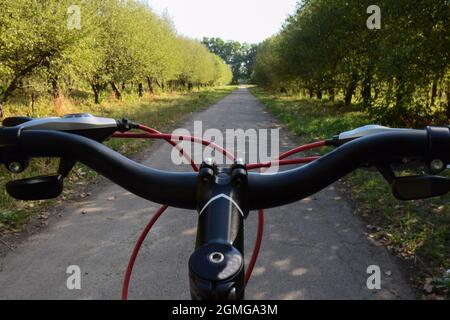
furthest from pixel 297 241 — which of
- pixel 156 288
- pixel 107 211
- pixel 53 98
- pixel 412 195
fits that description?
pixel 53 98

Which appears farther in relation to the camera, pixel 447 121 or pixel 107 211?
pixel 447 121

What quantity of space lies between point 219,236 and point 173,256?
4.03 meters

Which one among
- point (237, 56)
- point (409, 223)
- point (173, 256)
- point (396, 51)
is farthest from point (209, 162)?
point (237, 56)

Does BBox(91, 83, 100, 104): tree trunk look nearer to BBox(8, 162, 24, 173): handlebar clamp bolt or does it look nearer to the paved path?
the paved path

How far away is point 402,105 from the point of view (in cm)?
1279

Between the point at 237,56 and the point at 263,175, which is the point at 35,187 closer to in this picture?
the point at 263,175

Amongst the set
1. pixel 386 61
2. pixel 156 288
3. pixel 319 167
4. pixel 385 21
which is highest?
pixel 385 21

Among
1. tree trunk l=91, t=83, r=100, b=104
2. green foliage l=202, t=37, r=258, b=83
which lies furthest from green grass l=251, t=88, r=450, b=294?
green foliage l=202, t=37, r=258, b=83

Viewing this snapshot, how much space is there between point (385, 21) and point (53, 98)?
1516 centimetres

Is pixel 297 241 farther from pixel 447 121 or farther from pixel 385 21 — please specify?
pixel 385 21

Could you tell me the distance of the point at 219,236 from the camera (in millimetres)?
875

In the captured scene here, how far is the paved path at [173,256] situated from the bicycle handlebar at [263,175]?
2.97 metres

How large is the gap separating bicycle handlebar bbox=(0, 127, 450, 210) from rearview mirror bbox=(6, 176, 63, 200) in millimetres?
90

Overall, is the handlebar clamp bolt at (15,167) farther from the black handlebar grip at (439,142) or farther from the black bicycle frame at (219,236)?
the black handlebar grip at (439,142)
